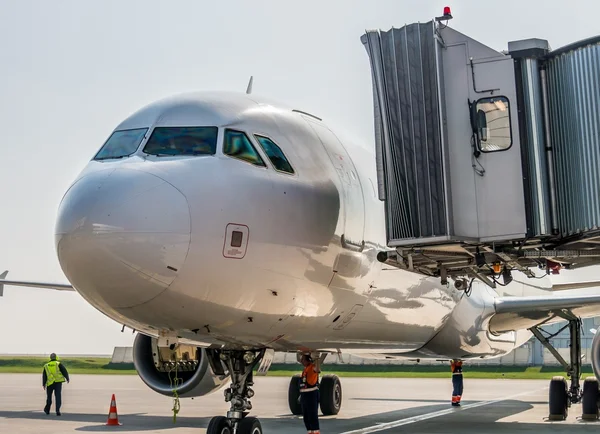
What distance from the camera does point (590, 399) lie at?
15.1 metres

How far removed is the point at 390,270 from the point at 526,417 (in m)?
6.97

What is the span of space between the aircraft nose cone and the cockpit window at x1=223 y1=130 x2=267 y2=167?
1005mm

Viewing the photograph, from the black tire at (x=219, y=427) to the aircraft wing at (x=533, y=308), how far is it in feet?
Result: 20.6

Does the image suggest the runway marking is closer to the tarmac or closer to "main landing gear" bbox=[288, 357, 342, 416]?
the tarmac

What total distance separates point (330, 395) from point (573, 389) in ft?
14.3

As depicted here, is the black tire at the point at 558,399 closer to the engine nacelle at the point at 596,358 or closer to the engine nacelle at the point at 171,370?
the engine nacelle at the point at 596,358

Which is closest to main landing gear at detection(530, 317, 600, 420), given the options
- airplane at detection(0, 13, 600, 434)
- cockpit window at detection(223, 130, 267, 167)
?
airplane at detection(0, 13, 600, 434)

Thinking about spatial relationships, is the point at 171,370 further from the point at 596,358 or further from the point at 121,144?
the point at 596,358

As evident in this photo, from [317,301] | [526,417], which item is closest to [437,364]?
[526,417]

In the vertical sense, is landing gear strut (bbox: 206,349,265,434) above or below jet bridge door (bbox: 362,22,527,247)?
below

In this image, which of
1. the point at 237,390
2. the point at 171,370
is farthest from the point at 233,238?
the point at 171,370

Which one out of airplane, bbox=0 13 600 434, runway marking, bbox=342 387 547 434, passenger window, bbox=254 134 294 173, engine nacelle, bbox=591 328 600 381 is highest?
passenger window, bbox=254 134 294 173

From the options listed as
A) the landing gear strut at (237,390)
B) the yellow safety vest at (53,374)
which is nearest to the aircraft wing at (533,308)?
the landing gear strut at (237,390)

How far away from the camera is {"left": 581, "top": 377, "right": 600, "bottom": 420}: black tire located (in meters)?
15.1
